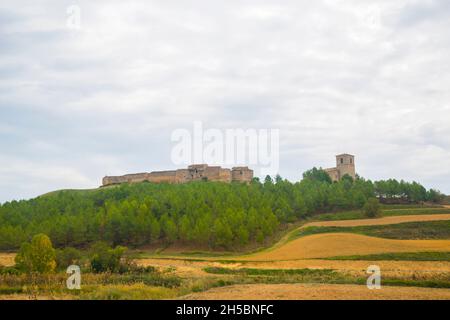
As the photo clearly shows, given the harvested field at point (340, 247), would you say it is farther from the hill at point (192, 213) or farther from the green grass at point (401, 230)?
the hill at point (192, 213)

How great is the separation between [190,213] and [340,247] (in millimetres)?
31098

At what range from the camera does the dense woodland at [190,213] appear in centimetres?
7106

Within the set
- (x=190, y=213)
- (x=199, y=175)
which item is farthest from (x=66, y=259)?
(x=199, y=175)

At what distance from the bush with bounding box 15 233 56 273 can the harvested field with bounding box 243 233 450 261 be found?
26143mm

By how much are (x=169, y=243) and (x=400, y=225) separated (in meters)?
35.0

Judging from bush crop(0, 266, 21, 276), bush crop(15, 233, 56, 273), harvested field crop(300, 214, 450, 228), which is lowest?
bush crop(0, 266, 21, 276)

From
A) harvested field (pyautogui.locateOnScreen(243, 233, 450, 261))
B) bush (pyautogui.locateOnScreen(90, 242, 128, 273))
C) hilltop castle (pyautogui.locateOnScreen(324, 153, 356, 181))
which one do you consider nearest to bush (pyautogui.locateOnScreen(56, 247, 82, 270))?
bush (pyautogui.locateOnScreen(90, 242, 128, 273))

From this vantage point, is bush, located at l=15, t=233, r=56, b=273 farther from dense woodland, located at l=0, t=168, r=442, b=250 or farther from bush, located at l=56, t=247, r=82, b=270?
dense woodland, located at l=0, t=168, r=442, b=250

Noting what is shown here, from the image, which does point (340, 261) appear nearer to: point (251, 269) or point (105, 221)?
point (251, 269)

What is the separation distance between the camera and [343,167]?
464 ft

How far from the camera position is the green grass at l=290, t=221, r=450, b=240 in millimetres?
63688

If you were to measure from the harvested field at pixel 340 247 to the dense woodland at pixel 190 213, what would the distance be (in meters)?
8.57

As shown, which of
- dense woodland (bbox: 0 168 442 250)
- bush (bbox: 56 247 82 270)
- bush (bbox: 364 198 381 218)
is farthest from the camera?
bush (bbox: 364 198 381 218)

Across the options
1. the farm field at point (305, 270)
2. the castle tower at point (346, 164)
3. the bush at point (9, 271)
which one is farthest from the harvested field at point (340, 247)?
the castle tower at point (346, 164)
